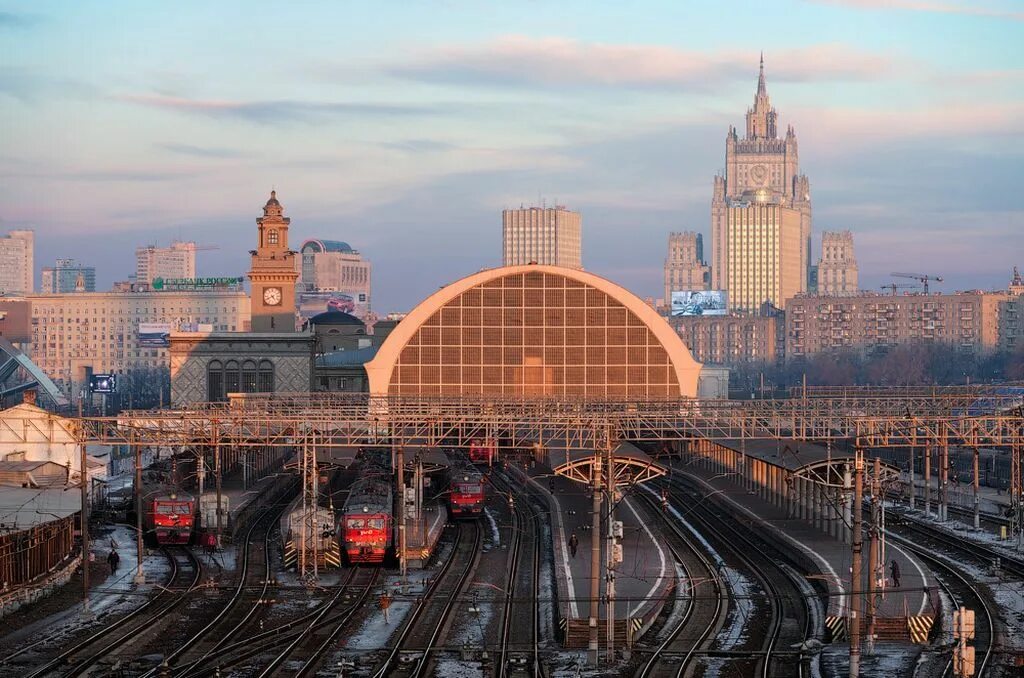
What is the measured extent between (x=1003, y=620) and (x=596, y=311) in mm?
50816

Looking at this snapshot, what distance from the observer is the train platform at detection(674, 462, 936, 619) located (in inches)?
1943

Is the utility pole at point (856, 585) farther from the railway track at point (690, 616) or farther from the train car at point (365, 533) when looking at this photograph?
the train car at point (365, 533)

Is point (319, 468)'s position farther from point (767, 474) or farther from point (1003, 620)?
point (1003, 620)

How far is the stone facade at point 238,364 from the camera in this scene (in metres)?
113

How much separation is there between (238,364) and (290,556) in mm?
52757

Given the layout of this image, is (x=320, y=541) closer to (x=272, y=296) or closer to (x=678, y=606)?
(x=678, y=606)

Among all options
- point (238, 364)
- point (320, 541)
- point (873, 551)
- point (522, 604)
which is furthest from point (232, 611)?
point (238, 364)

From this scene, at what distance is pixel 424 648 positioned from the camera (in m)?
44.8

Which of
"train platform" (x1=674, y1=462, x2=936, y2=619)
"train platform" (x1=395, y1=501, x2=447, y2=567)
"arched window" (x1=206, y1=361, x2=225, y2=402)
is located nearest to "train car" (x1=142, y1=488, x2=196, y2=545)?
"train platform" (x1=395, y1=501, x2=447, y2=567)

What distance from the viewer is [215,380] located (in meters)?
114

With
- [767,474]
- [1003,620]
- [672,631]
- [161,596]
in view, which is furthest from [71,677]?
[767,474]

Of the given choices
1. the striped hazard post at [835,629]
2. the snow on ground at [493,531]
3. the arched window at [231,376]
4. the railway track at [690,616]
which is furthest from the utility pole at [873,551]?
the arched window at [231,376]

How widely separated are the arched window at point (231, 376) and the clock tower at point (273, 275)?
752cm

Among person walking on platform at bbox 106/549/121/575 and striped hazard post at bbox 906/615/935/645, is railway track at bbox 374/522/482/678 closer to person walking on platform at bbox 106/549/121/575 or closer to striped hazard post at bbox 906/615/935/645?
person walking on platform at bbox 106/549/121/575
